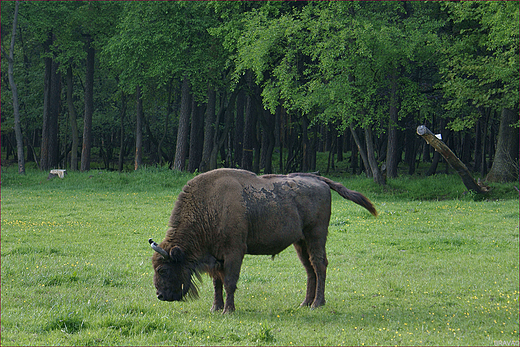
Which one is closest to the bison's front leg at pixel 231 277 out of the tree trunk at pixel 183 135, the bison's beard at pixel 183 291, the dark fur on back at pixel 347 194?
the bison's beard at pixel 183 291

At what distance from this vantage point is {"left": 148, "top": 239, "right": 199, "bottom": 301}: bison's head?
7441 millimetres

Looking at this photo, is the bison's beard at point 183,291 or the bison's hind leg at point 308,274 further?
the bison's hind leg at point 308,274

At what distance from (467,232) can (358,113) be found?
11.5m

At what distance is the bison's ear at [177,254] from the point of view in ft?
24.3

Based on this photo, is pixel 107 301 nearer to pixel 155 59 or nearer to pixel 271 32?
pixel 271 32

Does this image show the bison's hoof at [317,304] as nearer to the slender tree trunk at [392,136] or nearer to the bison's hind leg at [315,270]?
the bison's hind leg at [315,270]

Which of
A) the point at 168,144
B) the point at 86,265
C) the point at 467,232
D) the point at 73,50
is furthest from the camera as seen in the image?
the point at 168,144

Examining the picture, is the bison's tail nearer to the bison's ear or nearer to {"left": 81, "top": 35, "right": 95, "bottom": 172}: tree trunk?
the bison's ear

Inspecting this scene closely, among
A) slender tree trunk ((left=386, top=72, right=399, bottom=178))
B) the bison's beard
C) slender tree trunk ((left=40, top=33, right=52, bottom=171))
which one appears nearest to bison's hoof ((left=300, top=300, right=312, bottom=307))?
the bison's beard

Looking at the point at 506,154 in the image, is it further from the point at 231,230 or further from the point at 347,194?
the point at 231,230

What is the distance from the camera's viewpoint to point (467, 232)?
14.9 metres

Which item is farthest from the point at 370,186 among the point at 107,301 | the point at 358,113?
the point at 107,301

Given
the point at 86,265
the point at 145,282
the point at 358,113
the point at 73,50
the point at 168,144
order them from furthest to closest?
the point at 168,144 < the point at 73,50 < the point at 358,113 < the point at 86,265 < the point at 145,282

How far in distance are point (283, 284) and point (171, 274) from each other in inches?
113
